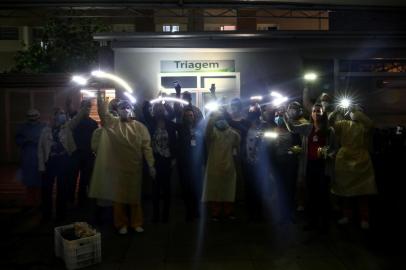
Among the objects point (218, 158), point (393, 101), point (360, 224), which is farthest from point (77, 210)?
point (393, 101)

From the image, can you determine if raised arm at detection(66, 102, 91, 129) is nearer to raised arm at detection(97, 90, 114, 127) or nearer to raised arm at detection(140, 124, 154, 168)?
raised arm at detection(97, 90, 114, 127)

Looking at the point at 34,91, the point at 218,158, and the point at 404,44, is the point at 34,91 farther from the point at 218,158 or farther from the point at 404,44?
the point at 404,44

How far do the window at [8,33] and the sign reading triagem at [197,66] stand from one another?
21.6 metres

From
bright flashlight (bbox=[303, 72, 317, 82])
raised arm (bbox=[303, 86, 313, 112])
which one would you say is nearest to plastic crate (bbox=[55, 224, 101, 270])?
raised arm (bbox=[303, 86, 313, 112])

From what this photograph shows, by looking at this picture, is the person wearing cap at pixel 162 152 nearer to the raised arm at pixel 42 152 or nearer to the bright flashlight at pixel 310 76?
the raised arm at pixel 42 152

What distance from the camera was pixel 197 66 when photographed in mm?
9469

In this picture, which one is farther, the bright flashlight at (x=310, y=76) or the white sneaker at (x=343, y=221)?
the bright flashlight at (x=310, y=76)

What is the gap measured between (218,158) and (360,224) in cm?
253

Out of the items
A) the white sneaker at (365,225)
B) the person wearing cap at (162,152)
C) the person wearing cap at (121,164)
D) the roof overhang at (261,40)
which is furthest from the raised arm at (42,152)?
the white sneaker at (365,225)

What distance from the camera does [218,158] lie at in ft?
24.3

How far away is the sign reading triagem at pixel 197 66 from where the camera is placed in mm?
9367

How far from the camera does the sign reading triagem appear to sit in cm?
937

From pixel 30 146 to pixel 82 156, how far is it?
0.92 m

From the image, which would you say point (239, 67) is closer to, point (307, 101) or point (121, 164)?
point (307, 101)
